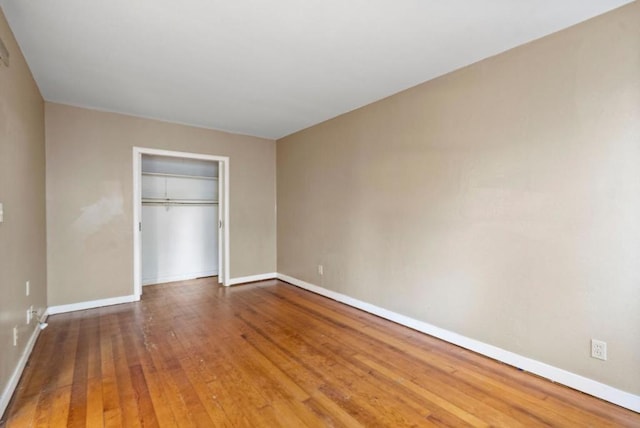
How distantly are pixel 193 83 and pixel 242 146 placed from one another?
1.96 metres

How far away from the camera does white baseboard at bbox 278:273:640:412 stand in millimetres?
1846

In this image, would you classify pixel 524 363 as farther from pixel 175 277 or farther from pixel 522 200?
pixel 175 277

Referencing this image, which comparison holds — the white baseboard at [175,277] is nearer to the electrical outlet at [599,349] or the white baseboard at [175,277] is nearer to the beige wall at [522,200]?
the beige wall at [522,200]

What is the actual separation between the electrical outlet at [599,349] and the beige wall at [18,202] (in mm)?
3712

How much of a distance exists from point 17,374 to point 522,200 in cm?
389

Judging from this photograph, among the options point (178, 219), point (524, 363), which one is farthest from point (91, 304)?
point (524, 363)

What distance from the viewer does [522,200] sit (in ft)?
7.40

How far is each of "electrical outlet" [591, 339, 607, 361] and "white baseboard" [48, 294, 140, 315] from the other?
15.5ft

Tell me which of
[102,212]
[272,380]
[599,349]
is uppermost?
[102,212]

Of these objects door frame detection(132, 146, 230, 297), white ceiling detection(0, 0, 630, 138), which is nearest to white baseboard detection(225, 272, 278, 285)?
door frame detection(132, 146, 230, 297)

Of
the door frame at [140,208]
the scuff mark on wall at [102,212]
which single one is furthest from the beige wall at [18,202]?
the door frame at [140,208]

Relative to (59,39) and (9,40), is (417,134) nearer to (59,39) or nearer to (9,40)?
(59,39)

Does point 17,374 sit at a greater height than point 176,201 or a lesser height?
lesser

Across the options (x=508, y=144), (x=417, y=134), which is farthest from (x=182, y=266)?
(x=508, y=144)
